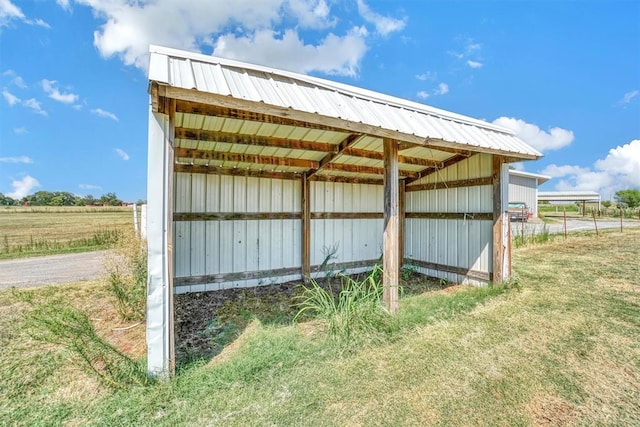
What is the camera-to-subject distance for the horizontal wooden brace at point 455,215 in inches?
193

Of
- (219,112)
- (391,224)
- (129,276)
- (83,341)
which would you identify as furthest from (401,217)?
(83,341)

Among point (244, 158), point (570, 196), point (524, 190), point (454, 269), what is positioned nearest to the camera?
point (244, 158)

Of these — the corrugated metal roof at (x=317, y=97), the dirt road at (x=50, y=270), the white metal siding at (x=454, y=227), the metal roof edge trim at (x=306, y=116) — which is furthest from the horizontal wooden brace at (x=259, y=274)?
the metal roof edge trim at (x=306, y=116)

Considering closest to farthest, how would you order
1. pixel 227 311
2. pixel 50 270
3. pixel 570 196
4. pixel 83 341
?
pixel 83 341
pixel 227 311
pixel 50 270
pixel 570 196

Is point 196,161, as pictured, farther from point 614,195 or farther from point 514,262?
point 614,195

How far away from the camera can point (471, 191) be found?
5.16m

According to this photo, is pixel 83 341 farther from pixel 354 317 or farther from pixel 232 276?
pixel 232 276

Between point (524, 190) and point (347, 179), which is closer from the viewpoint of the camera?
point (347, 179)

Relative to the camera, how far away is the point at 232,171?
16.3ft

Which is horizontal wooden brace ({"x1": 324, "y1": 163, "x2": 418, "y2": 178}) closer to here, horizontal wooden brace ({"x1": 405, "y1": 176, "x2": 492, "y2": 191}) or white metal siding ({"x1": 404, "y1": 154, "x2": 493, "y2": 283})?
horizontal wooden brace ({"x1": 405, "y1": 176, "x2": 492, "y2": 191})

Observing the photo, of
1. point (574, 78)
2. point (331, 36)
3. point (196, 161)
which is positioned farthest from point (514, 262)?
point (574, 78)

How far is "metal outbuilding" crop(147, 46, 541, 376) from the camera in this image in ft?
7.36

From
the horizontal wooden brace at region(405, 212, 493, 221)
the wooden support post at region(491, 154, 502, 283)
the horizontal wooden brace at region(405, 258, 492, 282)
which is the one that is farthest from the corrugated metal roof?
the horizontal wooden brace at region(405, 258, 492, 282)

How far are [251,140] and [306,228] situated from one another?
222 cm
